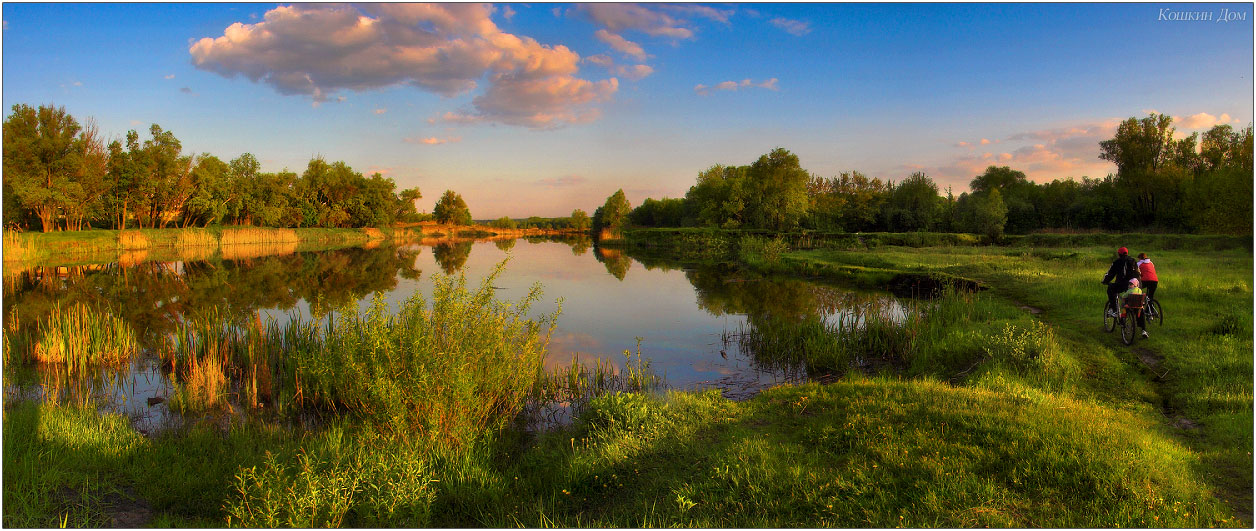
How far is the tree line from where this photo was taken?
147ft

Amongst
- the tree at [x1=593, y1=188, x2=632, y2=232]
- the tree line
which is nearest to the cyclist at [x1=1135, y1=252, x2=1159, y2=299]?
the tree line

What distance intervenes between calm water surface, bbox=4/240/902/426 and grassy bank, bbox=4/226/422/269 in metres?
6.69

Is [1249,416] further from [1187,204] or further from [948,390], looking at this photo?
[1187,204]

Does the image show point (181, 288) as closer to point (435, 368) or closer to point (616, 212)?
point (435, 368)

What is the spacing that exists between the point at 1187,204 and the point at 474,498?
173ft

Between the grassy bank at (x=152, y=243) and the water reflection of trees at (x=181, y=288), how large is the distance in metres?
6.57

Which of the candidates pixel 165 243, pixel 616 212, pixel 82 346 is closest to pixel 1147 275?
pixel 82 346

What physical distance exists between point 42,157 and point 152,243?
980cm

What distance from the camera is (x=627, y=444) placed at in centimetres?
607

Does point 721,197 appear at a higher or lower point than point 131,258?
higher

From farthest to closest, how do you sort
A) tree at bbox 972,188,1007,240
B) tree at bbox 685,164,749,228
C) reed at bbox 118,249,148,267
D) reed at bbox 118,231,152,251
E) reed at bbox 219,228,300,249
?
1. tree at bbox 685,164,749,228
2. reed at bbox 219,228,300,249
3. tree at bbox 972,188,1007,240
4. reed at bbox 118,231,152,251
5. reed at bbox 118,249,148,267

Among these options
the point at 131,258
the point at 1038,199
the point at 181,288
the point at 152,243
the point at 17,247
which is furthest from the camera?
the point at 1038,199

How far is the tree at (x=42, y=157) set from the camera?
3303cm

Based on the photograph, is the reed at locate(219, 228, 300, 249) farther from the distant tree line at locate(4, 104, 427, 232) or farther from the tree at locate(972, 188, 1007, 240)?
the tree at locate(972, 188, 1007, 240)
